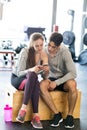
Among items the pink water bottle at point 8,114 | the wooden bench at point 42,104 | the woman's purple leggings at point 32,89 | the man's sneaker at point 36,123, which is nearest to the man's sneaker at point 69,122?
the wooden bench at point 42,104

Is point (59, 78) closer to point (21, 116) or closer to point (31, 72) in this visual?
point (31, 72)

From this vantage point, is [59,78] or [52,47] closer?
[52,47]

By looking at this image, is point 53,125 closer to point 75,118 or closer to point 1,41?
point 75,118

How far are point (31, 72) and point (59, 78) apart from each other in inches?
16.6

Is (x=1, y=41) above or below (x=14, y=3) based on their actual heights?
below

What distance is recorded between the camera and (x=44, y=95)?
3.15 metres

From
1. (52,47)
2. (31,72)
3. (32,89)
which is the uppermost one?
(52,47)

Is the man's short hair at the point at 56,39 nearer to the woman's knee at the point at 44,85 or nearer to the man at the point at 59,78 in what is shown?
the man at the point at 59,78

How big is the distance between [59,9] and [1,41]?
228cm

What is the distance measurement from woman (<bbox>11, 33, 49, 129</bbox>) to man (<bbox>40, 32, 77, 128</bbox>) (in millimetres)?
108

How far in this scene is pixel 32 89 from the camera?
10.0 feet

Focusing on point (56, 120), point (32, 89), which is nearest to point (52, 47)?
point (32, 89)

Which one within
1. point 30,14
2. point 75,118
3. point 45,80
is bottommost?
point 75,118

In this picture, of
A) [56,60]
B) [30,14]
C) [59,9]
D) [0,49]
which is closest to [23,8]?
[30,14]
